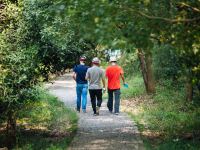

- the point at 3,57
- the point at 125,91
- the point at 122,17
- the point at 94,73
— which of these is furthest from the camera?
the point at 125,91

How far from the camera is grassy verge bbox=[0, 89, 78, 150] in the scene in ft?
41.0

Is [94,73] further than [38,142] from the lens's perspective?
Yes

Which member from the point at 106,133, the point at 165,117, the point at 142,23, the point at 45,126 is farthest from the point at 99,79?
the point at 142,23

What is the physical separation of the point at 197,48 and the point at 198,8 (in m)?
0.63

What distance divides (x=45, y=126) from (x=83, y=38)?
952cm

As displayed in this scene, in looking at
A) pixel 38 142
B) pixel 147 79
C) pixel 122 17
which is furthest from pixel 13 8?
pixel 147 79

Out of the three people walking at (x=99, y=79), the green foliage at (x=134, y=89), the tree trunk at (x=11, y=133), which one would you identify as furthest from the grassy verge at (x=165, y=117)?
the tree trunk at (x=11, y=133)

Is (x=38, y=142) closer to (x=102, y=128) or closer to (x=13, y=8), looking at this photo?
(x=102, y=128)

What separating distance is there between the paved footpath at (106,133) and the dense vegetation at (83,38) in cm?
165

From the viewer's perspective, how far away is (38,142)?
42.5 ft

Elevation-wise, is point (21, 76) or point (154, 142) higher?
point (21, 76)

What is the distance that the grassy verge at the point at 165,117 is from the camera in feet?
37.9

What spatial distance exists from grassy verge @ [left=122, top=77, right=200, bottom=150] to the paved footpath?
31 cm

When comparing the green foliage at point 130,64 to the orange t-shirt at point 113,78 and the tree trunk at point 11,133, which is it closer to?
the orange t-shirt at point 113,78
